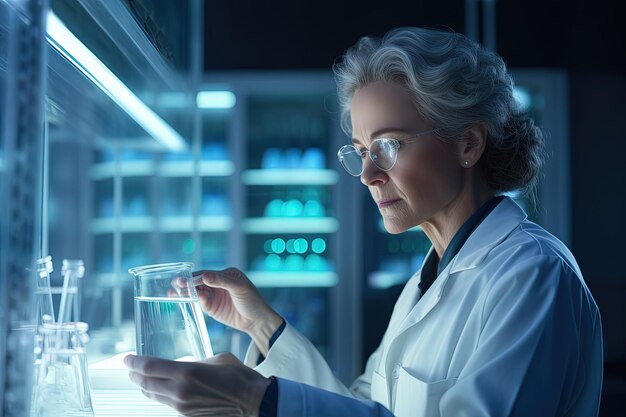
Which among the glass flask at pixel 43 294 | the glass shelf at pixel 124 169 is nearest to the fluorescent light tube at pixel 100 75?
the glass flask at pixel 43 294

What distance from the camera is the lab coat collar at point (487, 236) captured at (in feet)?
3.69

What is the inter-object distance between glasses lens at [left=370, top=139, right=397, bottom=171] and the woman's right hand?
38cm

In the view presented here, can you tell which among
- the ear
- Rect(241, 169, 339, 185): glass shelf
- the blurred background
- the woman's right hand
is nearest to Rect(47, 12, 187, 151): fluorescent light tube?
the woman's right hand

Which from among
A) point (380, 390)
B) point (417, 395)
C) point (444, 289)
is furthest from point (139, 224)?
point (417, 395)

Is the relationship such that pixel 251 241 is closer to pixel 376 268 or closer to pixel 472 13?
pixel 376 268

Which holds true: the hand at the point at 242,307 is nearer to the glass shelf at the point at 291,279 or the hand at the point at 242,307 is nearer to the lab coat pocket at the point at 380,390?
the lab coat pocket at the point at 380,390

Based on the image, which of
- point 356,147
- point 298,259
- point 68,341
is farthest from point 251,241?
point 68,341

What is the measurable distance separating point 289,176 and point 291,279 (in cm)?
67

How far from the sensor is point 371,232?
404 cm

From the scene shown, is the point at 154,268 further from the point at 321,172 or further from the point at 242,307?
the point at 321,172

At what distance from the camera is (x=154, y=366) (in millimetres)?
744

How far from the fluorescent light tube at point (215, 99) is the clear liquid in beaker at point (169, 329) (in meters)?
3.21

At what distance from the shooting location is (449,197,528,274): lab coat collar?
1125 mm

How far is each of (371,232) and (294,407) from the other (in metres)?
3.21
